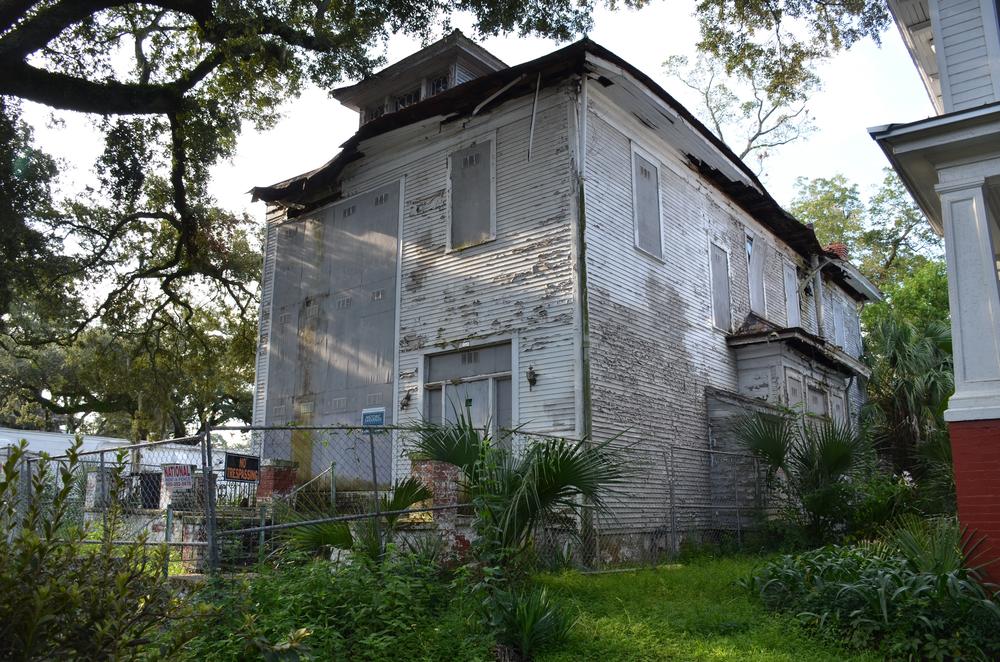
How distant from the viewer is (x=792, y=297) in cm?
2072

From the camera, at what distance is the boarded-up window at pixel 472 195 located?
13773 millimetres

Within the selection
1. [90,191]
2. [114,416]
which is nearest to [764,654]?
[90,191]

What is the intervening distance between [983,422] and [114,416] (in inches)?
1847

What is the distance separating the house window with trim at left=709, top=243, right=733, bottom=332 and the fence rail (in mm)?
3067

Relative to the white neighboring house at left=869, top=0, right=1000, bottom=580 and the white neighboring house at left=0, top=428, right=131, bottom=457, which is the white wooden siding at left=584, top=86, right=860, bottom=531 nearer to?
the white neighboring house at left=869, top=0, right=1000, bottom=580

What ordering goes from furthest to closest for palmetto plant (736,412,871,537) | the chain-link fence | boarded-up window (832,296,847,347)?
1. boarded-up window (832,296,847,347)
2. palmetto plant (736,412,871,537)
3. the chain-link fence

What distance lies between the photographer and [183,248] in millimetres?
21531

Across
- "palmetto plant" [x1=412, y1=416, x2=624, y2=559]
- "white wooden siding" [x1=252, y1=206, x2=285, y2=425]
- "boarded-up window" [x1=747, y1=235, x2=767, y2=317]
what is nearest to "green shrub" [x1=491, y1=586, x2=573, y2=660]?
"palmetto plant" [x1=412, y1=416, x2=624, y2=559]

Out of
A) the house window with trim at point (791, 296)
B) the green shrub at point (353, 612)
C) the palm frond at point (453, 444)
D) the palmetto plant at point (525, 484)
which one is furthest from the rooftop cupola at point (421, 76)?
the green shrub at point (353, 612)

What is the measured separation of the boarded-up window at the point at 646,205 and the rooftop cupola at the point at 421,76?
4261 millimetres

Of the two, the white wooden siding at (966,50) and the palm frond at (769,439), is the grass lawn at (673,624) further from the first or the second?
the white wooden siding at (966,50)

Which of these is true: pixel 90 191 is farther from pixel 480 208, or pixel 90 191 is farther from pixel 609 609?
pixel 609 609

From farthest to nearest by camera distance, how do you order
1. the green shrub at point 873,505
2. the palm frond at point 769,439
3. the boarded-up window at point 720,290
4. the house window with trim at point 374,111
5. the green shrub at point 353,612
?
the house window with trim at point 374,111
the boarded-up window at point 720,290
the palm frond at point 769,439
the green shrub at point 873,505
the green shrub at point 353,612

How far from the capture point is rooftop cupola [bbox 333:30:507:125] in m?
16.1
